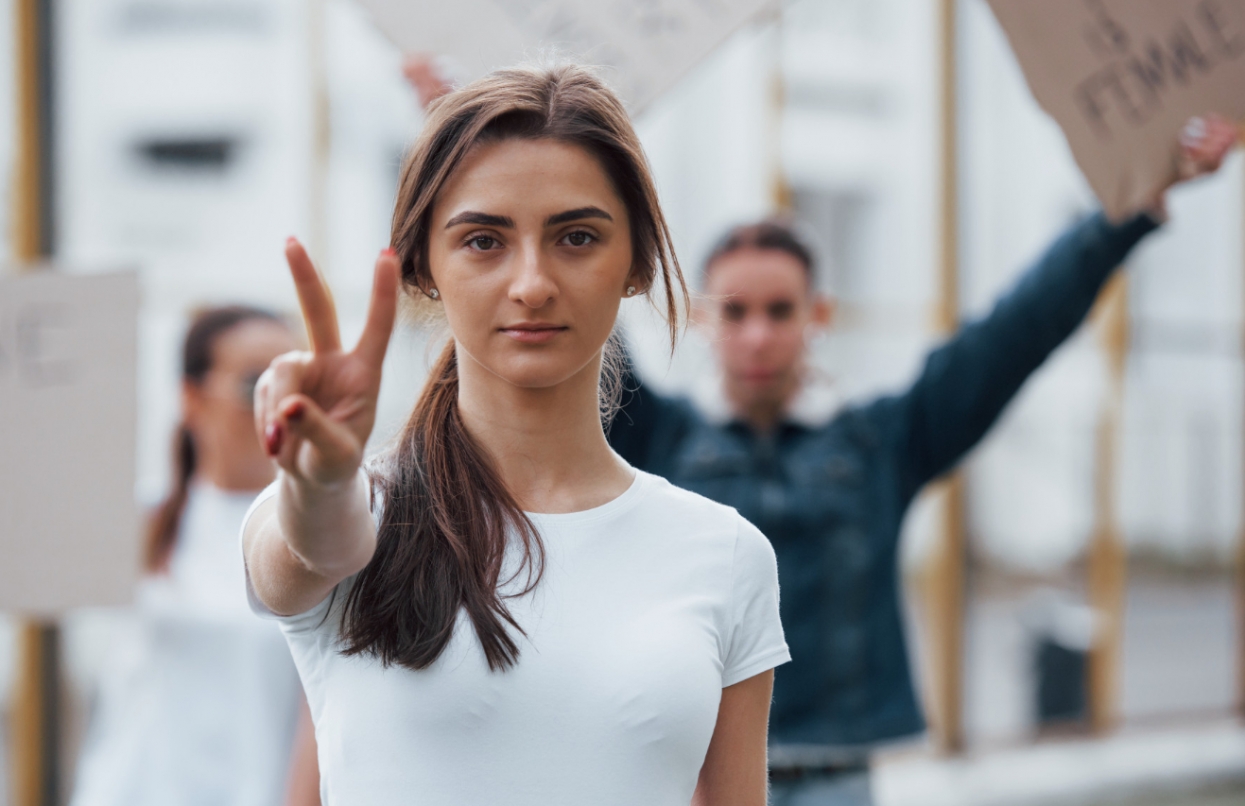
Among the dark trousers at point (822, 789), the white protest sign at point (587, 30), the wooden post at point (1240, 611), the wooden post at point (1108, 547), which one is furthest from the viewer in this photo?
the wooden post at point (1240, 611)

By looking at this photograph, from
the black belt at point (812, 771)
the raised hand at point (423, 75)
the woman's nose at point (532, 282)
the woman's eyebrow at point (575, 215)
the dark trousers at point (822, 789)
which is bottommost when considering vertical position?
the dark trousers at point (822, 789)

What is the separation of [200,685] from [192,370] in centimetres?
70

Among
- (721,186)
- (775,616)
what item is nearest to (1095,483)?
(721,186)

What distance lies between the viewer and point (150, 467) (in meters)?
3.75

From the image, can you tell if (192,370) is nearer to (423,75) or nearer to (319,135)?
(423,75)

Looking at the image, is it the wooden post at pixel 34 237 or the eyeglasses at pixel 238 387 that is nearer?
the eyeglasses at pixel 238 387

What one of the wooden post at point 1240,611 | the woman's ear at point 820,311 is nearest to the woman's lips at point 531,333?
Result: the woman's ear at point 820,311

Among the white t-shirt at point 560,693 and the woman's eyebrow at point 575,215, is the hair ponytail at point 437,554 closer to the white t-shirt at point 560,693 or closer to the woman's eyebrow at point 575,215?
the white t-shirt at point 560,693

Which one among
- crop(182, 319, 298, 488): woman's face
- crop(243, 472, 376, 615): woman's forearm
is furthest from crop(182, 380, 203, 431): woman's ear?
crop(243, 472, 376, 615): woman's forearm

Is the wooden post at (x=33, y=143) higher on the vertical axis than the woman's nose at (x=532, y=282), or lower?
higher

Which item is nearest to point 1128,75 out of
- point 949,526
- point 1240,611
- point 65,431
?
point 65,431

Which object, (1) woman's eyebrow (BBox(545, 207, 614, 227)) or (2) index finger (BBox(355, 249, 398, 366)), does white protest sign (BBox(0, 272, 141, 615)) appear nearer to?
(1) woman's eyebrow (BBox(545, 207, 614, 227))

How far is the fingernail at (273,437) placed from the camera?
2.60 ft

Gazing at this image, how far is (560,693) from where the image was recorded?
994 mm
